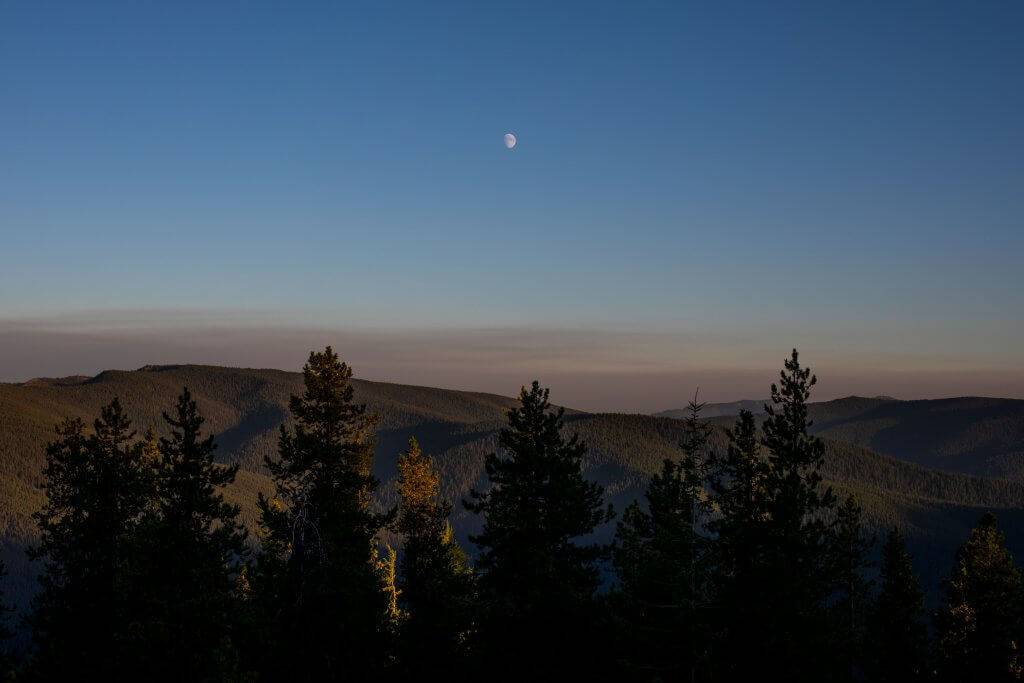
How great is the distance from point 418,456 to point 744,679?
20978mm

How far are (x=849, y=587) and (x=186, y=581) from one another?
3509 cm

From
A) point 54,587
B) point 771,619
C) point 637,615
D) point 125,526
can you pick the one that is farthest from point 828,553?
point 54,587

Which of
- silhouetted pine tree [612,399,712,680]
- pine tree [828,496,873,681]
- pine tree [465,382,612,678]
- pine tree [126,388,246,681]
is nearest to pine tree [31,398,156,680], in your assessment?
pine tree [126,388,246,681]

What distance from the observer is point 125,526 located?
113ft

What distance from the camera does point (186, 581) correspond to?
29.3 m

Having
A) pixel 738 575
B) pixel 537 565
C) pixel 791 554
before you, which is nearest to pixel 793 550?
pixel 791 554

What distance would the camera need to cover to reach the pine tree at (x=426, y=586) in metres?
39.3

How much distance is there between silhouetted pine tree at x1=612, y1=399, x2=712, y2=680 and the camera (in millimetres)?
28016

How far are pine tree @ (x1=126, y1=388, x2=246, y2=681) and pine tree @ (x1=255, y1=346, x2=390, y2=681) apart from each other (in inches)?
76.7

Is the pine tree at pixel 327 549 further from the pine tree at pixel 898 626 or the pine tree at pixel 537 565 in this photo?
the pine tree at pixel 898 626

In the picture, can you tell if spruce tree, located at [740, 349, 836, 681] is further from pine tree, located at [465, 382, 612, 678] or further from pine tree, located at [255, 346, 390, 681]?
pine tree, located at [255, 346, 390, 681]

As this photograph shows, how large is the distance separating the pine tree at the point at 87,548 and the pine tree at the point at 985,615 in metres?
39.1

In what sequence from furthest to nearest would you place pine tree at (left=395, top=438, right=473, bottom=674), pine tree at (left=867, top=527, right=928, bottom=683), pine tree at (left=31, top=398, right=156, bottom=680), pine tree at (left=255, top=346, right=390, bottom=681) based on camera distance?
pine tree at (left=867, top=527, right=928, bottom=683)
pine tree at (left=395, top=438, right=473, bottom=674)
pine tree at (left=31, top=398, right=156, bottom=680)
pine tree at (left=255, top=346, right=390, bottom=681)

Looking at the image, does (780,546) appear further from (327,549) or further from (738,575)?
(327,549)
